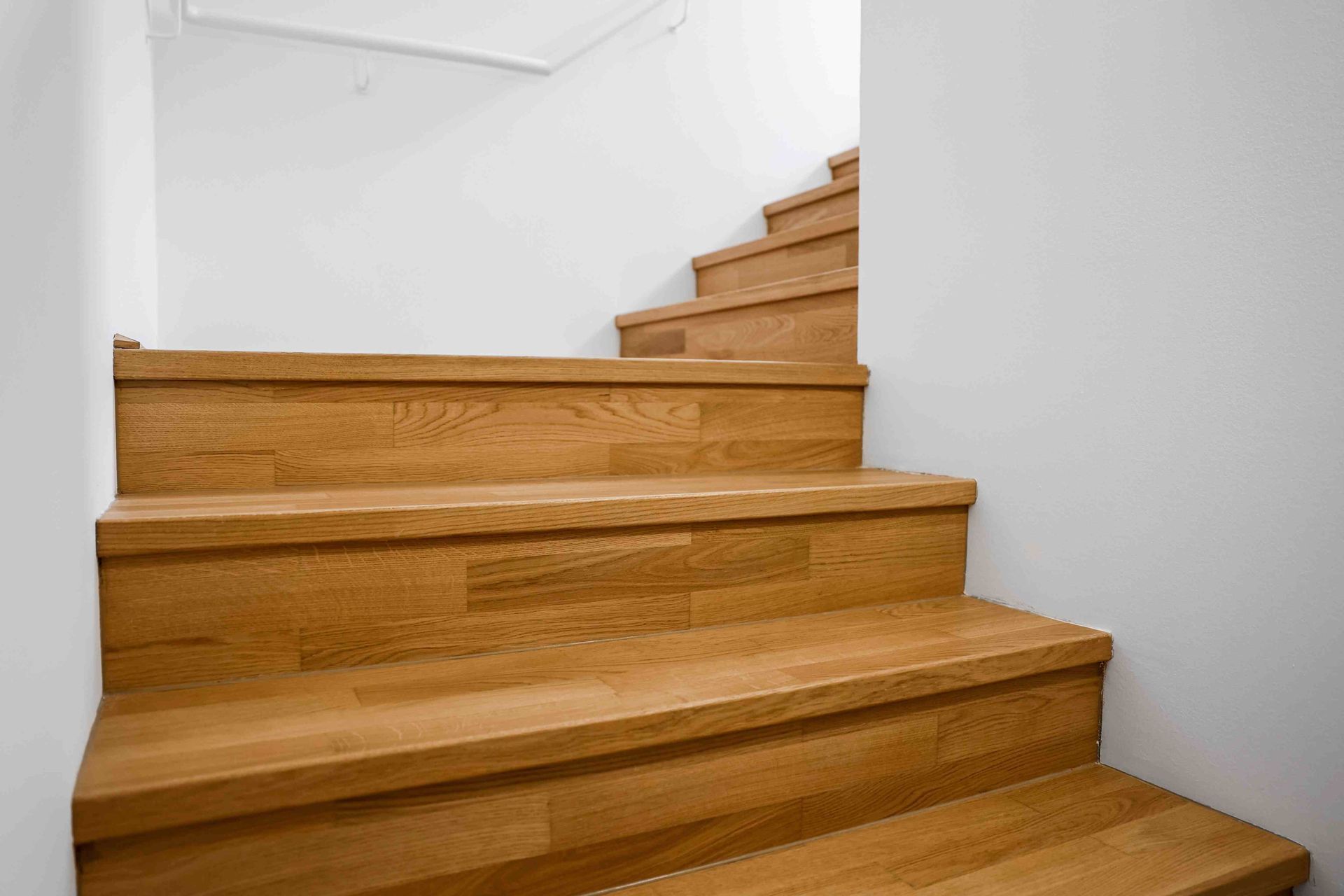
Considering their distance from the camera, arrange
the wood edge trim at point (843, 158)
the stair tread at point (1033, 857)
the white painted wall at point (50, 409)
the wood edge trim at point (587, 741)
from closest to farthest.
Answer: the white painted wall at point (50, 409) < the wood edge trim at point (587, 741) < the stair tread at point (1033, 857) < the wood edge trim at point (843, 158)

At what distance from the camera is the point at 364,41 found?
5.31 feet

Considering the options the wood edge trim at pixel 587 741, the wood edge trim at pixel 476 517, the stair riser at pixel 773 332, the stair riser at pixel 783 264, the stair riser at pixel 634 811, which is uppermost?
the stair riser at pixel 783 264

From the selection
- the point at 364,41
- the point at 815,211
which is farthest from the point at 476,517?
the point at 815,211

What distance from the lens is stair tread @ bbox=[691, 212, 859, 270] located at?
1.71 m

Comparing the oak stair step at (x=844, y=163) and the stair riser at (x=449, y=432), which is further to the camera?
the oak stair step at (x=844, y=163)

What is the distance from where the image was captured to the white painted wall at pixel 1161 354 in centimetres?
82

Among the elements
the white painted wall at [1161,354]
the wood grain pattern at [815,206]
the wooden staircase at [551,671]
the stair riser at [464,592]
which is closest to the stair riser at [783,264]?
the wood grain pattern at [815,206]

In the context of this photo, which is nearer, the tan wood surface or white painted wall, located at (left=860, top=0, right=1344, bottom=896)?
white painted wall, located at (left=860, top=0, right=1344, bottom=896)

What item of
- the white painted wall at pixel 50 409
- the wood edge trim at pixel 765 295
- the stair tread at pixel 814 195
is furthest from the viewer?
the stair tread at pixel 814 195

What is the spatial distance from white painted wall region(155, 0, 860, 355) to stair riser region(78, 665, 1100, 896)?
4.03 ft

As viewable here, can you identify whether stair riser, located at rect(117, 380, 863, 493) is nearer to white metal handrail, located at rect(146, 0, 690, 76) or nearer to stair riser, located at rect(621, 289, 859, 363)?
stair riser, located at rect(621, 289, 859, 363)

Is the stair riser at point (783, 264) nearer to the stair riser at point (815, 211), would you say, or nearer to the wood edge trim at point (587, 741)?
the stair riser at point (815, 211)

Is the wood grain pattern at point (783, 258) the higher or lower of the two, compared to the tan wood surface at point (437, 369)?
higher

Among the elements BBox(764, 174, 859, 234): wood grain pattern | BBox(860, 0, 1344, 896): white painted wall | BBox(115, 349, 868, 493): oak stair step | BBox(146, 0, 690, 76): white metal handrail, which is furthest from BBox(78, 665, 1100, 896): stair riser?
BBox(146, 0, 690, 76): white metal handrail
